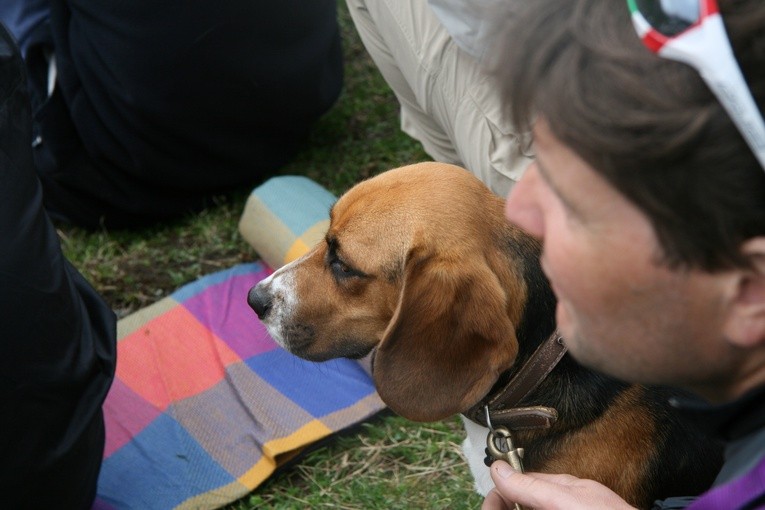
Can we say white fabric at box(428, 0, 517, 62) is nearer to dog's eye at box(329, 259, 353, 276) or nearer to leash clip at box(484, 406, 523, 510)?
dog's eye at box(329, 259, 353, 276)

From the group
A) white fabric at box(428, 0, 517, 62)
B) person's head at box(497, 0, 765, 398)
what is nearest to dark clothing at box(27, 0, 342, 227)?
white fabric at box(428, 0, 517, 62)

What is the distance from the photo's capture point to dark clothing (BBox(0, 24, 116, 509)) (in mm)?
2521

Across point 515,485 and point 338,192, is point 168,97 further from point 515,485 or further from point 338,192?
point 515,485

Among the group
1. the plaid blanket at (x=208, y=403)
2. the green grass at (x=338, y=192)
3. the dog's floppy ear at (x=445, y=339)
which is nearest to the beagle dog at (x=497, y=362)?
the dog's floppy ear at (x=445, y=339)

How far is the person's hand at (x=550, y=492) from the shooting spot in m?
1.94

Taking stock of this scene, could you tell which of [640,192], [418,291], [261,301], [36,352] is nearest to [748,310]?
[640,192]

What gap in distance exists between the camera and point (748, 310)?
1336 millimetres

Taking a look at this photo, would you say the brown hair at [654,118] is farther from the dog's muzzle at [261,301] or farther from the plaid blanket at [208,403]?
the plaid blanket at [208,403]

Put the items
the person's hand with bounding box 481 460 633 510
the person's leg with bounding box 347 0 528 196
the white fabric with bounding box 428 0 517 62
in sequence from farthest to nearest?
the person's leg with bounding box 347 0 528 196 < the white fabric with bounding box 428 0 517 62 < the person's hand with bounding box 481 460 633 510

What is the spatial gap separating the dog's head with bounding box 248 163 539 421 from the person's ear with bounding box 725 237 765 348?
2.93ft

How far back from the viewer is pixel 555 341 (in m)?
2.25

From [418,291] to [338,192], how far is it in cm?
254

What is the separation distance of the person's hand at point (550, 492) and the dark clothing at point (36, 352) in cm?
133

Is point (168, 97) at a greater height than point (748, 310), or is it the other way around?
point (748, 310)
